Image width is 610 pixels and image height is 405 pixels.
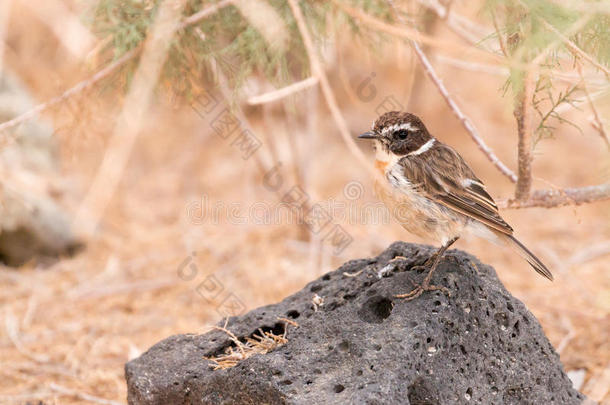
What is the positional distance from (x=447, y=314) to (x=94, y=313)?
3.68 m

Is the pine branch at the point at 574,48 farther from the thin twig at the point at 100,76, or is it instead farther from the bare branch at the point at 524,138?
the thin twig at the point at 100,76

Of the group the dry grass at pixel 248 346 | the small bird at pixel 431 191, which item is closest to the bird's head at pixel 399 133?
the small bird at pixel 431 191

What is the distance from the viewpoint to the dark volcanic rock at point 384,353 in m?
2.80

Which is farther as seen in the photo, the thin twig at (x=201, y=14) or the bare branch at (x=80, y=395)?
the bare branch at (x=80, y=395)

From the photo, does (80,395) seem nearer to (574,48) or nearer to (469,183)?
(469,183)

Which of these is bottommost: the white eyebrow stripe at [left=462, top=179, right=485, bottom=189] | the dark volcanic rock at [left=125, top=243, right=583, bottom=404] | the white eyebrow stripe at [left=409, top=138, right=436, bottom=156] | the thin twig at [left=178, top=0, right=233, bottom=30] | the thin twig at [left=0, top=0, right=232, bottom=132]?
the dark volcanic rock at [left=125, top=243, right=583, bottom=404]

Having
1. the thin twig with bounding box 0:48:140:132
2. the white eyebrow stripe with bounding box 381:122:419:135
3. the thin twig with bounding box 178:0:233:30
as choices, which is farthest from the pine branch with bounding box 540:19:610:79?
the thin twig with bounding box 0:48:140:132

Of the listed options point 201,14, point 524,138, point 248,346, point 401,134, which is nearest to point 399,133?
point 401,134

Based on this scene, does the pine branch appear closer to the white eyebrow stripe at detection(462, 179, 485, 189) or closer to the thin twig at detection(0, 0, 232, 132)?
the white eyebrow stripe at detection(462, 179, 485, 189)

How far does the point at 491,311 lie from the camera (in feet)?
10.1

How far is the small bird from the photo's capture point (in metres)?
3.37

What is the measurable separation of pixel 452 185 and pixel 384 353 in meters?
1.05

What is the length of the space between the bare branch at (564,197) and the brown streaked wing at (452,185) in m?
0.10

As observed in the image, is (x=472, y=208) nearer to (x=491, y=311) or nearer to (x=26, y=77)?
(x=491, y=311)
